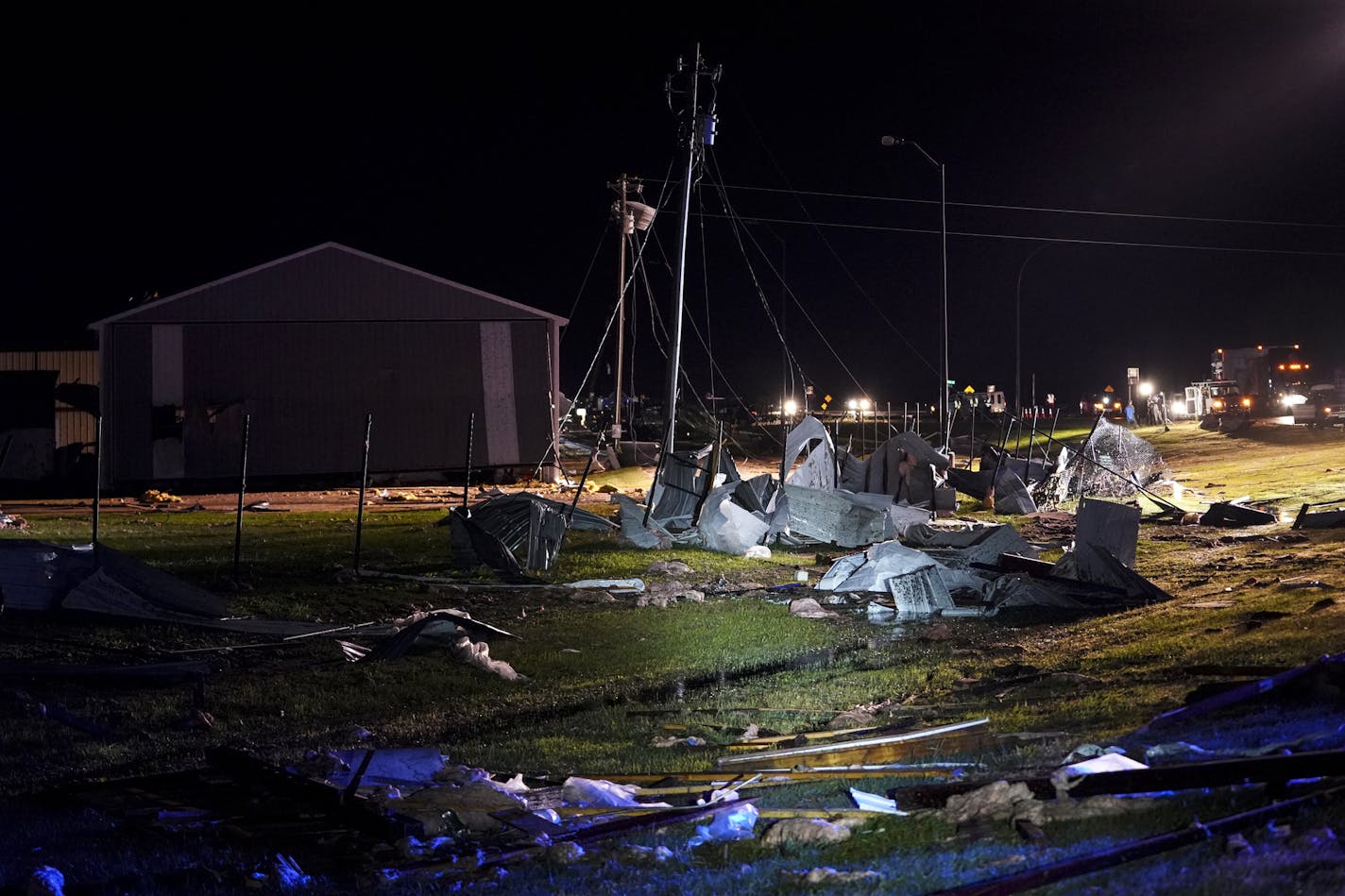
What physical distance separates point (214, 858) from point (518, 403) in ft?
98.4

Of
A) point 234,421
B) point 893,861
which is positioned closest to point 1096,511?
point 893,861

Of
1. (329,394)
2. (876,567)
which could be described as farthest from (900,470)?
(329,394)

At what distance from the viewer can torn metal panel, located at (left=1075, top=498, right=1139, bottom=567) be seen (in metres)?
A: 15.7

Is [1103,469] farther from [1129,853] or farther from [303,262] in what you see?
[1129,853]

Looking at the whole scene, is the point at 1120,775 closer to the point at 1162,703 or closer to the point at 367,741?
the point at 1162,703

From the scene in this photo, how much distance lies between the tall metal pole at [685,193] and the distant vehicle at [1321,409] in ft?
92.4

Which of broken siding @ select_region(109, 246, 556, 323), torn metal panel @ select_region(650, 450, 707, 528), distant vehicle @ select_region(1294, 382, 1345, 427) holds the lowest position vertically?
torn metal panel @ select_region(650, 450, 707, 528)

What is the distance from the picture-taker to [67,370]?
33.0 meters

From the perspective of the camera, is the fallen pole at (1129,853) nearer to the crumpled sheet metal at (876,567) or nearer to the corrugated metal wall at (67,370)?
the crumpled sheet metal at (876,567)

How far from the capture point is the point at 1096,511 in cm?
1578

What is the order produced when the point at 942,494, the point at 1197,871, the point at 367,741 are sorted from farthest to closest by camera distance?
the point at 942,494
the point at 367,741
the point at 1197,871

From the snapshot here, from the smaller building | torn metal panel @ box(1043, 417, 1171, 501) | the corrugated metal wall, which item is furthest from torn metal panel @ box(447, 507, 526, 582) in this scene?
the corrugated metal wall

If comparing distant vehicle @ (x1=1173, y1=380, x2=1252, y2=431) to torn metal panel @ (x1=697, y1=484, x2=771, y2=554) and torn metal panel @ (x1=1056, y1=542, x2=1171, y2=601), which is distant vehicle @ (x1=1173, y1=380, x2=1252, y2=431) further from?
torn metal panel @ (x1=1056, y1=542, x2=1171, y2=601)

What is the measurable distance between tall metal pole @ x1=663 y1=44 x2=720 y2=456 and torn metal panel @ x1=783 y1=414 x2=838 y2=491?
7.42 feet
